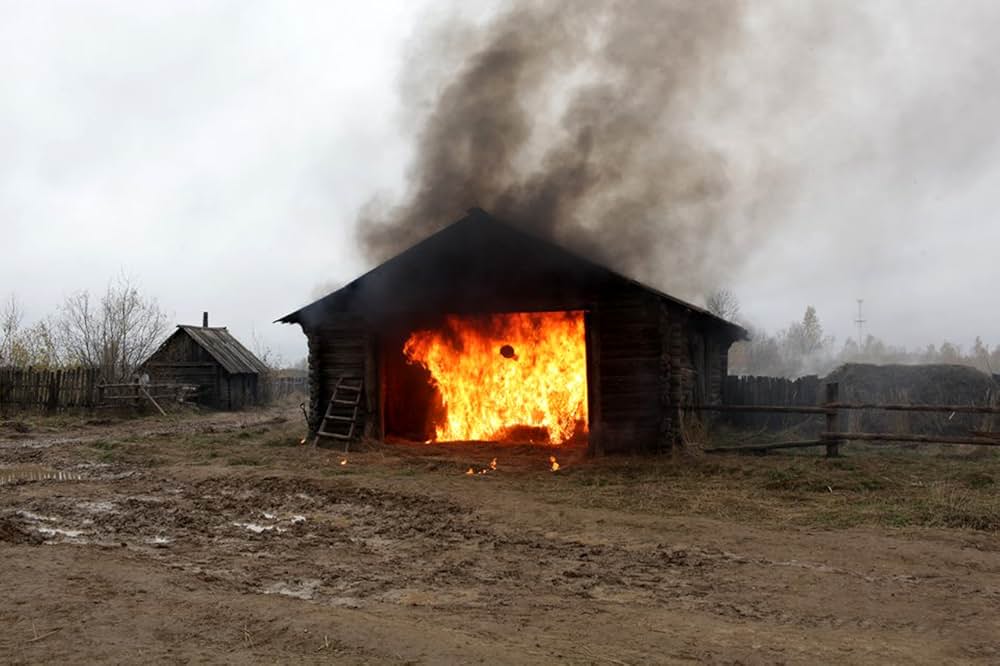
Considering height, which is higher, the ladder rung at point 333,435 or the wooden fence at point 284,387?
the wooden fence at point 284,387

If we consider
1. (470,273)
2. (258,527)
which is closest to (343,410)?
(470,273)

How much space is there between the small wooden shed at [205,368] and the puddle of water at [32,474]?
63.1 ft

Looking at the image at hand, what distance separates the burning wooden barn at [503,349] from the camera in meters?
14.9

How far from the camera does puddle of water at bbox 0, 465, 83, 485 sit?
12.8 meters

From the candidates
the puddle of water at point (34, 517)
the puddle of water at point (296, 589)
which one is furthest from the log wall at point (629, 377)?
the puddle of water at point (34, 517)

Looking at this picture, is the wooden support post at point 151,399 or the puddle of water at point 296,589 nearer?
the puddle of water at point 296,589

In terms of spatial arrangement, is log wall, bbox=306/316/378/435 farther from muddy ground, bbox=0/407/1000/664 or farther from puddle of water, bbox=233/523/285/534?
puddle of water, bbox=233/523/285/534

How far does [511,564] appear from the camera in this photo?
7.15 m

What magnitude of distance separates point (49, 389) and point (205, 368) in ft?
25.0

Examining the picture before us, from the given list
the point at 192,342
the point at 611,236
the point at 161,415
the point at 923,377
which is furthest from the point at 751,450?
the point at 192,342

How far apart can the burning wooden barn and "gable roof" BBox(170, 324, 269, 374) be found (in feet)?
55.5

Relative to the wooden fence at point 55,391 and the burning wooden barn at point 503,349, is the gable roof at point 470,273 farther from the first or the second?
the wooden fence at point 55,391

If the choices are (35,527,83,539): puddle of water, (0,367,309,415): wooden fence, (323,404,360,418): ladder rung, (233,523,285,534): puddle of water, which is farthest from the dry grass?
(0,367,309,415): wooden fence

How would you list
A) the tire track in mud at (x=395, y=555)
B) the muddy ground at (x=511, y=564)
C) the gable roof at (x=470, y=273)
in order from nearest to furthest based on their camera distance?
the muddy ground at (x=511, y=564), the tire track in mud at (x=395, y=555), the gable roof at (x=470, y=273)
